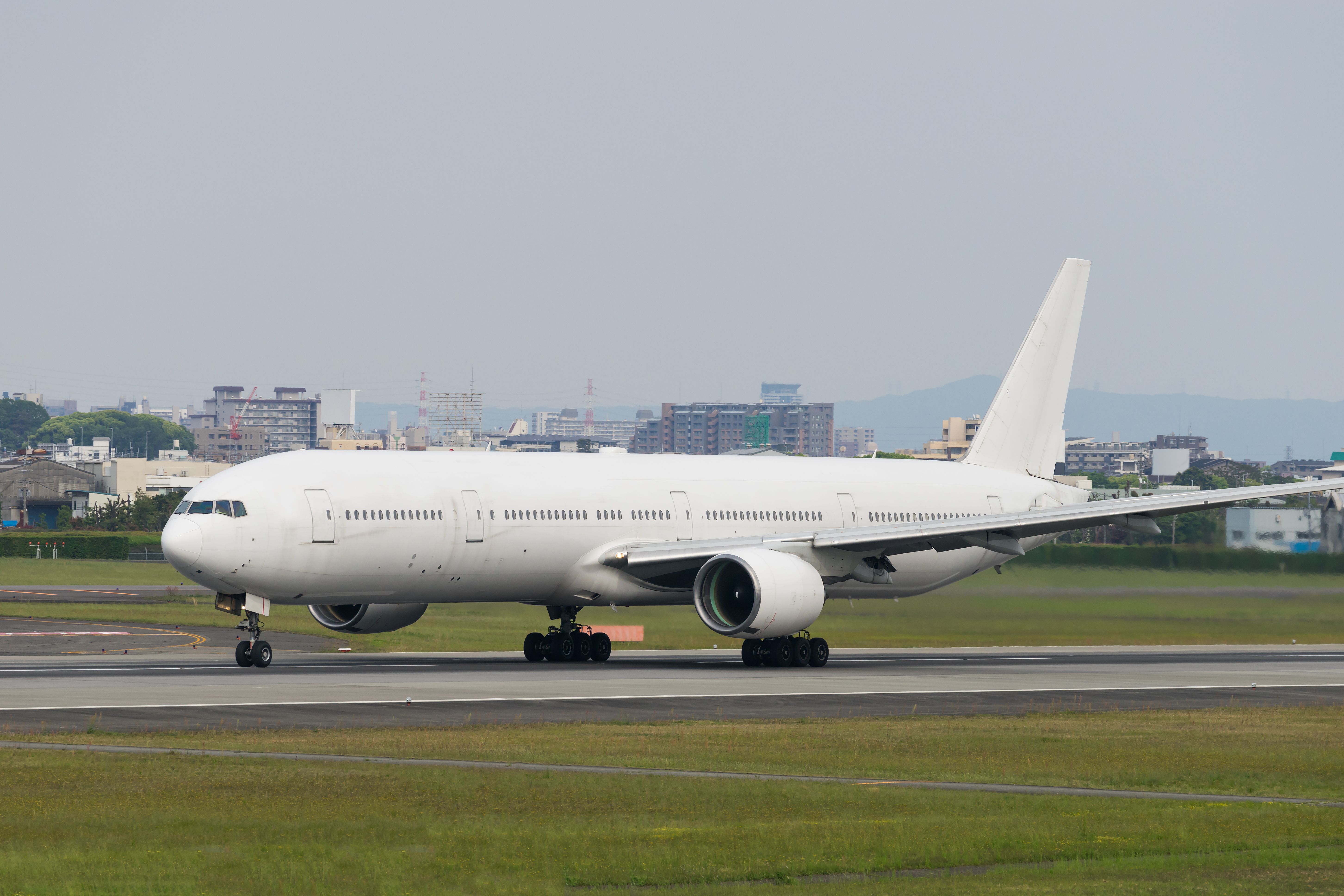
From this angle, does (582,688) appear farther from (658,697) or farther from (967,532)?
(967,532)

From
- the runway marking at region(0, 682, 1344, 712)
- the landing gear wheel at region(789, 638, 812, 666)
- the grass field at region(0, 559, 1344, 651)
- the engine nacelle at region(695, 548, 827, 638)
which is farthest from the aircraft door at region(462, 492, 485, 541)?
the landing gear wheel at region(789, 638, 812, 666)

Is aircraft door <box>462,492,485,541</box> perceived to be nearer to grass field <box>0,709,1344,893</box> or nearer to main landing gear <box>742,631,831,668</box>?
main landing gear <box>742,631,831,668</box>

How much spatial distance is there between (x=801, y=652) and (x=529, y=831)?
2452 cm

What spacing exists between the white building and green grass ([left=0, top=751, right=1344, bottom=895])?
108ft

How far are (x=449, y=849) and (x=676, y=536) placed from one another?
2738 centimetres

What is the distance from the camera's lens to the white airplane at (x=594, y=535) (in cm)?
3534

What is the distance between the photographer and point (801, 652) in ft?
129

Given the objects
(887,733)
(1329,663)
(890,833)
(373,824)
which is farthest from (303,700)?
(1329,663)

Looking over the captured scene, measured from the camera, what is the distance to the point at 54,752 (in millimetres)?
20250

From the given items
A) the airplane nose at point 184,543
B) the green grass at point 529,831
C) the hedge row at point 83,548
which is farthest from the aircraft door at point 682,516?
the hedge row at point 83,548

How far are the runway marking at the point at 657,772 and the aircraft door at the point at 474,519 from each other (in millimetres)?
16343

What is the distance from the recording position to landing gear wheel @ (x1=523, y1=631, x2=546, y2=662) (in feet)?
135

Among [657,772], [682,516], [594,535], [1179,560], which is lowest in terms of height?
[657,772]

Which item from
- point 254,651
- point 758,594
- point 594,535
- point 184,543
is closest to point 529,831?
point 184,543
